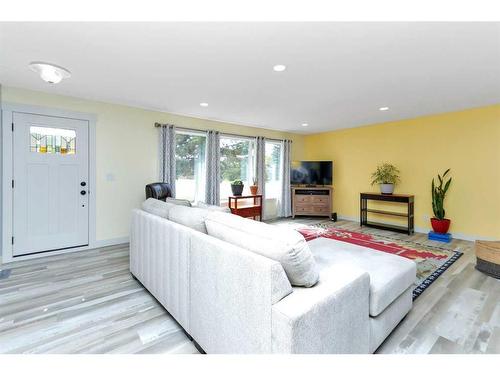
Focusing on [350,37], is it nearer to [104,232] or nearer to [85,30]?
[85,30]

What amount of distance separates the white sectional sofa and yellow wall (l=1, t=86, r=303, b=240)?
2.36 metres

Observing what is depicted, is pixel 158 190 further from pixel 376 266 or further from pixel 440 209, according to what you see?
pixel 440 209

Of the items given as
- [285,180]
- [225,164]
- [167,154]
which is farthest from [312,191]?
[167,154]

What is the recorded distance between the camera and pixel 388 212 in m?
5.05

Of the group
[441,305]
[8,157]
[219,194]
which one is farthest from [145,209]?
[441,305]

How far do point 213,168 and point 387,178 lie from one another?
12.0 ft

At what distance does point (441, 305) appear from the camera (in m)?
2.15

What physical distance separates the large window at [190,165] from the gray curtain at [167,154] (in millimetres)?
211

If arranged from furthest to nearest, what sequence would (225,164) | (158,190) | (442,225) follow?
(225,164), (442,225), (158,190)

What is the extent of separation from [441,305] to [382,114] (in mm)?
3525

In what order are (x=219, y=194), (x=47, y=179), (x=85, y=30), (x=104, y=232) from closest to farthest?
(x=85, y=30) → (x=47, y=179) → (x=104, y=232) → (x=219, y=194)

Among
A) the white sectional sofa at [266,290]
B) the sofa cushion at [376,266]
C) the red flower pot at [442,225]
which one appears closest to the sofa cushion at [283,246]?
the white sectional sofa at [266,290]

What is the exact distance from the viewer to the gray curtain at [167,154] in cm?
432

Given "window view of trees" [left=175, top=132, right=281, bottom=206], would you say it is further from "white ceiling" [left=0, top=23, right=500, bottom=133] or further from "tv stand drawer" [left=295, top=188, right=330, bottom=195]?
"white ceiling" [left=0, top=23, right=500, bottom=133]
